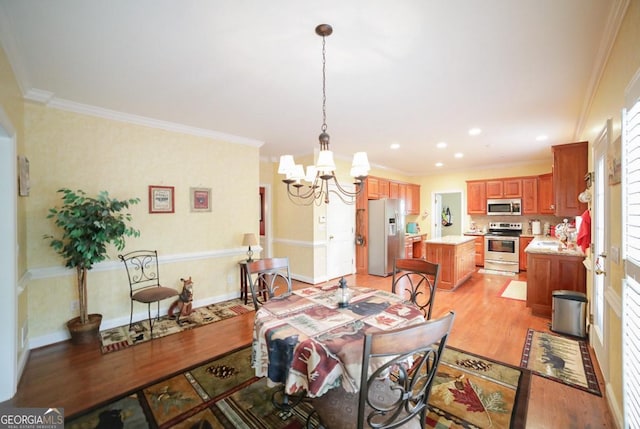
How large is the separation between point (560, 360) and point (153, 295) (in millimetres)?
4250

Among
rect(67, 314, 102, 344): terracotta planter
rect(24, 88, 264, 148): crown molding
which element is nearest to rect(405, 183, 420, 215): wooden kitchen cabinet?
rect(24, 88, 264, 148): crown molding

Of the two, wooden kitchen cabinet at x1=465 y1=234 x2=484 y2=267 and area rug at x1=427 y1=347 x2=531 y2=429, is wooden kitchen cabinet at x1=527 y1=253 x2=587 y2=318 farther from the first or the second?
wooden kitchen cabinet at x1=465 y1=234 x2=484 y2=267

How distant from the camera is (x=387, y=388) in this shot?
150 centimetres

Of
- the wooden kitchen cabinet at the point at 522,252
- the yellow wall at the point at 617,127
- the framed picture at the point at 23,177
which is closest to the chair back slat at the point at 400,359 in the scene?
the yellow wall at the point at 617,127

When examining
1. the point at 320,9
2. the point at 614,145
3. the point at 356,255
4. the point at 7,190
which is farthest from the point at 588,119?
the point at 7,190

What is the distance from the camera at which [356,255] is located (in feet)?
20.2

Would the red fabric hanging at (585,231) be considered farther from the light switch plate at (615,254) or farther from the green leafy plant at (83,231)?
the green leafy plant at (83,231)

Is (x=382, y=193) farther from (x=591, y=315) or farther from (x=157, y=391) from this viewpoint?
(x=157, y=391)

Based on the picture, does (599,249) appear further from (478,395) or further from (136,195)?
(136,195)

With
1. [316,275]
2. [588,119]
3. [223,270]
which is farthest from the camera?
[316,275]

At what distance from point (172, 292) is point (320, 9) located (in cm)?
317

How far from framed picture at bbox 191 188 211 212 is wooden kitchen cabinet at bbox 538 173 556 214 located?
7.07 meters

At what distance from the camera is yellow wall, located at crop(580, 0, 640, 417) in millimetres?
1500

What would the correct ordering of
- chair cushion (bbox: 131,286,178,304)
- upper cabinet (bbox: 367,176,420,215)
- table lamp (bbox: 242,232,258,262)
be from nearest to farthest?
chair cushion (bbox: 131,286,178,304)
table lamp (bbox: 242,232,258,262)
upper cabinet (bbox: 367,176,420,215)
